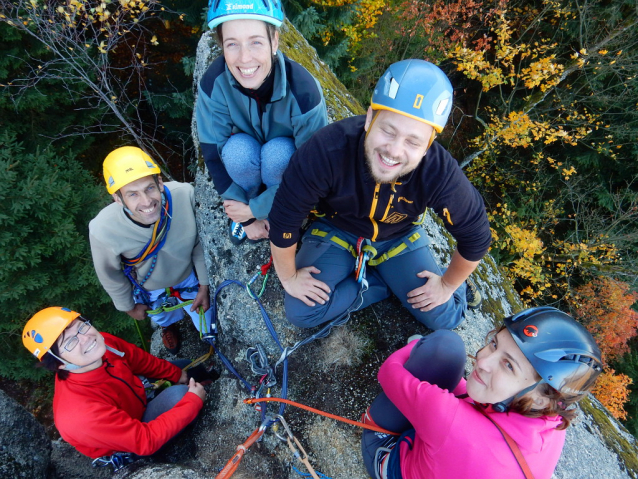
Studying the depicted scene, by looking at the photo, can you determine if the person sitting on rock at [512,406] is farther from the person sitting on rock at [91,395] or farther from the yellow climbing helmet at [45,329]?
the yellow climbing helmet at [45,329]

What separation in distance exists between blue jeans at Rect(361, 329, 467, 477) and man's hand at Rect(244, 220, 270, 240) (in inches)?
71.8

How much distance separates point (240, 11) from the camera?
7.64 ft

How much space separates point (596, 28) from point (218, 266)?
11.2 meters

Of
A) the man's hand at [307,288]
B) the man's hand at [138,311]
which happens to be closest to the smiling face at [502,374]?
the man's hand at [307,288]

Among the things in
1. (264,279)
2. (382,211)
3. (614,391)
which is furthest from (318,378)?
(614,391)

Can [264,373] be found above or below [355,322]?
below

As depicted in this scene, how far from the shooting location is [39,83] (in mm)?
5602

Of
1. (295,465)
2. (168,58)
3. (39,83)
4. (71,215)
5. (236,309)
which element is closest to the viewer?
(295,465)

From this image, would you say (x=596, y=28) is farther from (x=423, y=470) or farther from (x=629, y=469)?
(x=423, y=470)

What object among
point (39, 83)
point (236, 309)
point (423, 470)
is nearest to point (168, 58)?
point (39, 83)

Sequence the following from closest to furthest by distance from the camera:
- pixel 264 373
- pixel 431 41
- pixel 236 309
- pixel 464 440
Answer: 1. pixel 464 440
2. pixel 264 373
3. pixel 236 309
4. pixel 431 41

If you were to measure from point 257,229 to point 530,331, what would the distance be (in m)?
2.46

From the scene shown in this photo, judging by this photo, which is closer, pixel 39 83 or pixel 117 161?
pixel 117 161

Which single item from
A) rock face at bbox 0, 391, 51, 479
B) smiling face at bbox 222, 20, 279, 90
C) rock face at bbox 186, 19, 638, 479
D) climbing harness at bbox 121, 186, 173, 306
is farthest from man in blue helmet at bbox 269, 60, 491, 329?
rock face at bbox 0, 391, 51, 479
